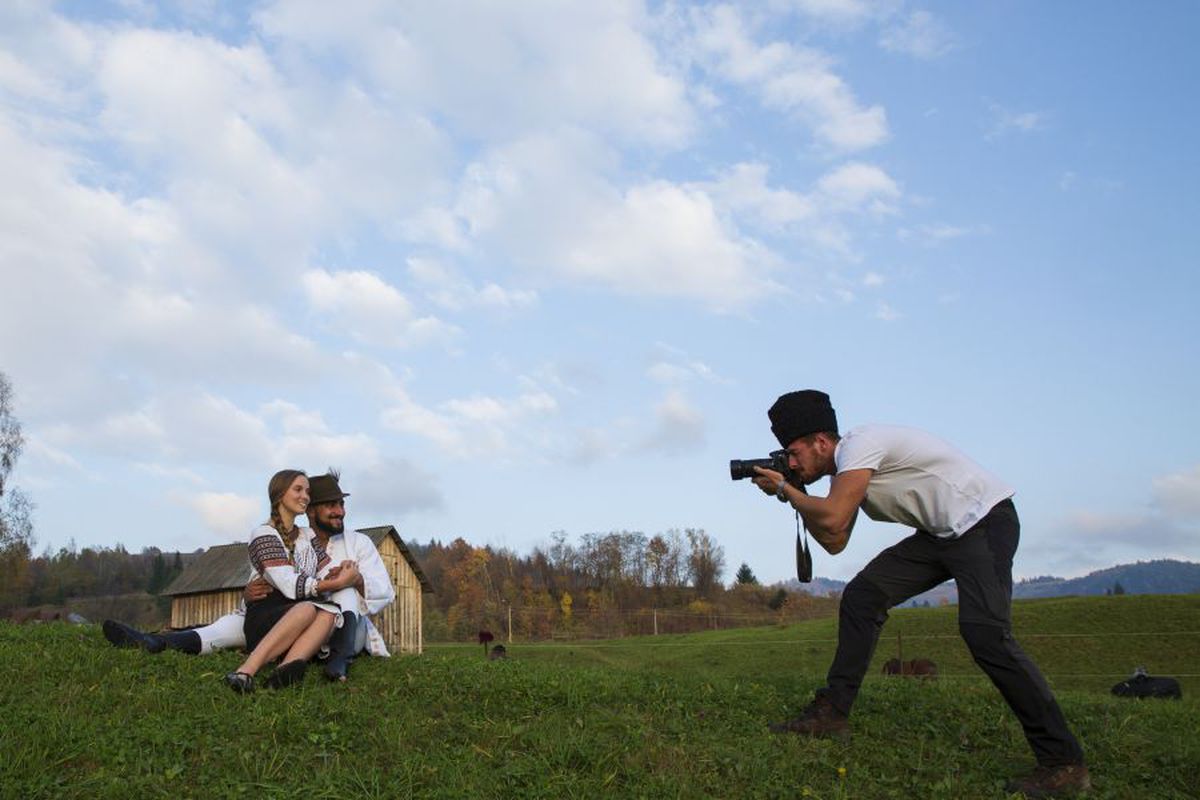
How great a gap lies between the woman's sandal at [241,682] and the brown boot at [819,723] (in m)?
3.81

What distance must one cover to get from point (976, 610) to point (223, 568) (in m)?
42.7

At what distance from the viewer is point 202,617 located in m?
42.3

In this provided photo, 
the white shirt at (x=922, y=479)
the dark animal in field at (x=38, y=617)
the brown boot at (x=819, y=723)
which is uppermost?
the white shirt at (x=922, y=479)

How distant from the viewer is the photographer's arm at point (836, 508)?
6.11m

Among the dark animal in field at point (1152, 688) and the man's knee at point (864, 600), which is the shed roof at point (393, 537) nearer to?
the dark animal in field at point (1152, 688)

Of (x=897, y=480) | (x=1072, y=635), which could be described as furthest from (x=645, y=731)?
(x=1072, y=635)

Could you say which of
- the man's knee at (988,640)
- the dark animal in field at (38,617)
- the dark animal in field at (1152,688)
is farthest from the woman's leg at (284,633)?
the dark animal in field at (1152,688)

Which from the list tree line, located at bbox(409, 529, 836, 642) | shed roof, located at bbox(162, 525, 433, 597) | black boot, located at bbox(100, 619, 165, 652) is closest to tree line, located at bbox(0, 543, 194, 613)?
tree line, located at bbox(409, 529, 836, 642)

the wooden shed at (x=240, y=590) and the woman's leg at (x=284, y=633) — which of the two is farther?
the wooden shed at (x=240, y=590)

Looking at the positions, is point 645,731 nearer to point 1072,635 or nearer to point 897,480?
point 897,480

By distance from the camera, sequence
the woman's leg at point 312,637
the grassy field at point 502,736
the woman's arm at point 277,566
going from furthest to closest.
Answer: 1. the woman's arm at point 277,566
2. the woman's leg at point 312,637
3. the grassy field at point 502,736

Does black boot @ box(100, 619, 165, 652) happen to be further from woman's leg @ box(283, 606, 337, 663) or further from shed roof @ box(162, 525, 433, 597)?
shed roof @ box(162, 525, 433, 597)

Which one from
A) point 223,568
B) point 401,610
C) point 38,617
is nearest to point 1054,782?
point 38,617

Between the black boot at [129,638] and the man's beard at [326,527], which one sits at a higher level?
the man's beard at [326,527]
